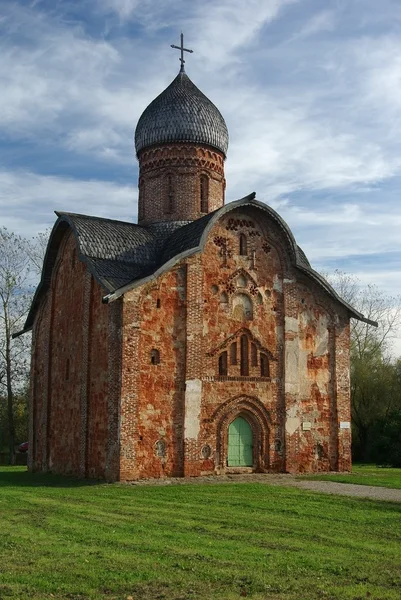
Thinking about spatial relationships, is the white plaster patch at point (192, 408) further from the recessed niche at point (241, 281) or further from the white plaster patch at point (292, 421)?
the recessed niche at point (241, 281)

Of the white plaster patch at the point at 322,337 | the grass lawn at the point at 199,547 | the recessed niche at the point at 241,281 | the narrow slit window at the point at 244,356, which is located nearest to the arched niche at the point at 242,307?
the recessed niche at the point at 241,281

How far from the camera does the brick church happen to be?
1850 centimetres

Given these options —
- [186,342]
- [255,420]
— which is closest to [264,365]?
[255,420]

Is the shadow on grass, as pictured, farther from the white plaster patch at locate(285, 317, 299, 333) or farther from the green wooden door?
the white plaster patch at locate(285, 317, 299, 333)

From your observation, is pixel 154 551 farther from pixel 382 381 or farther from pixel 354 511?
pixel 382 381

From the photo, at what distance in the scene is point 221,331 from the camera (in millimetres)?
20156

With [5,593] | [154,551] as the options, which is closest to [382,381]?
[154,551]

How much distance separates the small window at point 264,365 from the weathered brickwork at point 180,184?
19.4 feet

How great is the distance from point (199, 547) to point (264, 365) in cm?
1234

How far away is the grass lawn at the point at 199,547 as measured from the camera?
268 inches

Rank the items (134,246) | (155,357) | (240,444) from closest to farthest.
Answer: (155,357)
(240,444)
(134,246)

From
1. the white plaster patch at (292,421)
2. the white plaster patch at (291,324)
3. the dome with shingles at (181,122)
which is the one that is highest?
the dome with shingles at (181,122)

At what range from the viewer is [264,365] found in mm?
20906

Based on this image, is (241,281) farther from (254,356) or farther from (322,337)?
(322,337)
